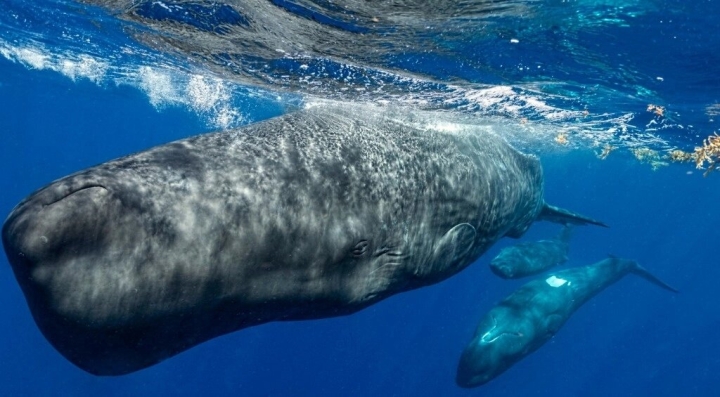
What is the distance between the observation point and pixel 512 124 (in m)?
19.0

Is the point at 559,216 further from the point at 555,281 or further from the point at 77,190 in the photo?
the point at 77,190

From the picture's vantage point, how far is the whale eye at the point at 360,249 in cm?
434

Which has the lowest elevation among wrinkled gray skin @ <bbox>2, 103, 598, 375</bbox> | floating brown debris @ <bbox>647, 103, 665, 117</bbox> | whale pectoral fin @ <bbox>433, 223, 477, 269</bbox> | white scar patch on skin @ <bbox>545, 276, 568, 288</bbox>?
white scar patch on skin @ <bbox>545, 276, 568, 288</bbox>

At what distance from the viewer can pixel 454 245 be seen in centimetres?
567

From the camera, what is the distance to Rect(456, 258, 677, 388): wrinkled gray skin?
531 inches

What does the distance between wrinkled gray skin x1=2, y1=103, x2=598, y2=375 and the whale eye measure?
1cm

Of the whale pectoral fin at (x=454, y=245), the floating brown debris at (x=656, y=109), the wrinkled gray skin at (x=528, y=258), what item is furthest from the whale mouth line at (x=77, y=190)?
the floating brown debris at (x=656, y=109)

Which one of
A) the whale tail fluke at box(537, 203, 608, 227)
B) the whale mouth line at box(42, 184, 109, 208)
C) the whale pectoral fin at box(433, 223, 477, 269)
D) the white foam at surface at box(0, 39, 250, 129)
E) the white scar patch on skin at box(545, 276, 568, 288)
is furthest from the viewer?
the white foam at surface at box(0, 39, 250, 129)

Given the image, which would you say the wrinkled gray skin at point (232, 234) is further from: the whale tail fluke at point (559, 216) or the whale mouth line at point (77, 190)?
the whale tail fluke at point (559, 216)

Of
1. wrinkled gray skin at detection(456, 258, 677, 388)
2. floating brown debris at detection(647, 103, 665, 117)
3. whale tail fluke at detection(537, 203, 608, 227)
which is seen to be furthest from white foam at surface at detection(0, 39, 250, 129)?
floating brown debris at detection(647, 103, 665, 117)

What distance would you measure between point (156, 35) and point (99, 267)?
13842 mm

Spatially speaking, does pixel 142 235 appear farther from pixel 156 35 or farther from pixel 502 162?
pixel 156 35

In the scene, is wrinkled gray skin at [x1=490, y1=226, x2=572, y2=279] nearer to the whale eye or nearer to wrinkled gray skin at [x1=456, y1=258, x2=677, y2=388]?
wrinkled gray skin at [x1=456, y1=258, x2=677, y2=388]

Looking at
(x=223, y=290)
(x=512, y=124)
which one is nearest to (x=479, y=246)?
(x=223, y=290)
